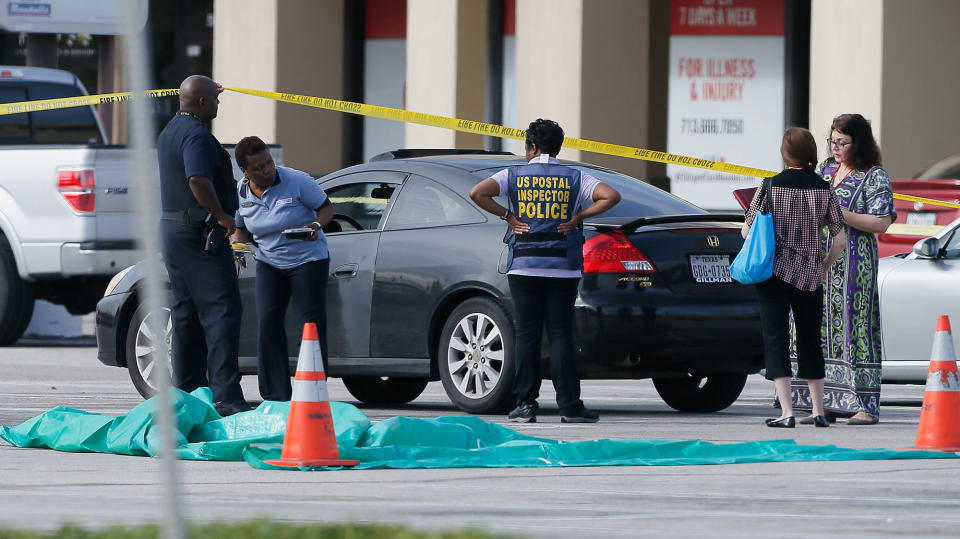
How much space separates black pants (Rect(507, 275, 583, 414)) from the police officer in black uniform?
4.77ft

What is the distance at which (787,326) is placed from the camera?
1005cm

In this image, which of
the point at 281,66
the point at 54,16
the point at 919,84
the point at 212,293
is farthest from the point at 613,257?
the point at 281,66

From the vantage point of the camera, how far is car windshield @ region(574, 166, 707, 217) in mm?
10766

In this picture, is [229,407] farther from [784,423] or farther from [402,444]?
[784,423]

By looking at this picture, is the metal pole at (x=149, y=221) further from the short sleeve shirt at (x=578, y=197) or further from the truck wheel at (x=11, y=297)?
the truck wheel at (x=11, y=297)

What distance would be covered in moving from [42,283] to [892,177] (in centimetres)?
820

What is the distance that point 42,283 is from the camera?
16.9 metres

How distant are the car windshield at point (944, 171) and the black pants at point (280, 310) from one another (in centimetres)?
722

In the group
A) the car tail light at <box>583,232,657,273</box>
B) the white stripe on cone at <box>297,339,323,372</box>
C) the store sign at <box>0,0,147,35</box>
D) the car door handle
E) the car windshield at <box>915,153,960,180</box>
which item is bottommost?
the white stripe on cone at <box>297,339,323,372</box>

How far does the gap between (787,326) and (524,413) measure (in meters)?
1.44

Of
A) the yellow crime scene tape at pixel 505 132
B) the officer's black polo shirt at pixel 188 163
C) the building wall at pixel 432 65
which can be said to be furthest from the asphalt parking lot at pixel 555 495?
the building wall at pixel 432 65

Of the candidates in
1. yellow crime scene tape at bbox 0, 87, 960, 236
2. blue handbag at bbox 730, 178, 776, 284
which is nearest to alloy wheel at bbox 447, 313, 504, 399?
blue handbag at bbox 730, 178, 776, 284

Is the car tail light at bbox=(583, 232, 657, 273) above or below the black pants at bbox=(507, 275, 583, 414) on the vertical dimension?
above

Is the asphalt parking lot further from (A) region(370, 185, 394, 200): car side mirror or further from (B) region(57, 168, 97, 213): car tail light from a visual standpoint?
(B) region(57, 168, 97, 213): car tail light
